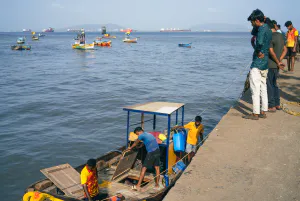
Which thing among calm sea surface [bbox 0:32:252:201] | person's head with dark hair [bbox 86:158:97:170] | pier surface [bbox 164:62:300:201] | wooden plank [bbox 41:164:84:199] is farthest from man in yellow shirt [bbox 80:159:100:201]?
calm sea surface [bbox 0:32:252:201]

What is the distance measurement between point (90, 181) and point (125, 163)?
1.58 metres

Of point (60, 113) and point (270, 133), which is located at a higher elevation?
point (270, 133)

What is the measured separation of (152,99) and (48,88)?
34.0ft

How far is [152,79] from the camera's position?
107 feet

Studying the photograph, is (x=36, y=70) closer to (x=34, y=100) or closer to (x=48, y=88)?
(x=48, y=88)

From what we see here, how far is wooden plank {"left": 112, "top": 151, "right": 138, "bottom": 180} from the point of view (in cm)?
756

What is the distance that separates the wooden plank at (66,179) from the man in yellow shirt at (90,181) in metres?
0.43

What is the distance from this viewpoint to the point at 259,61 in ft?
25.8

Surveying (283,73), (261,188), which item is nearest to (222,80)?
(283,73)

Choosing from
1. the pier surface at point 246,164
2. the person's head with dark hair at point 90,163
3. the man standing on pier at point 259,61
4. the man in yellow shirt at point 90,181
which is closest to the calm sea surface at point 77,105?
the man in yellow shirt at point 90,181

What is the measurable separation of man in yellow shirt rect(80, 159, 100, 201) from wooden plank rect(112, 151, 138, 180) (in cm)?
107

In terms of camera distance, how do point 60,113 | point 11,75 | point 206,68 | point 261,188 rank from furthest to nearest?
1. point 206,68
2. point 11,75
3. point 60,113
4. point 261,188

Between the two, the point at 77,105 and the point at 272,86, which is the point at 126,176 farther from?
the point at 77,105

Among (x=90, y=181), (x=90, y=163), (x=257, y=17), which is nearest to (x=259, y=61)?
(x=257, y=17)
